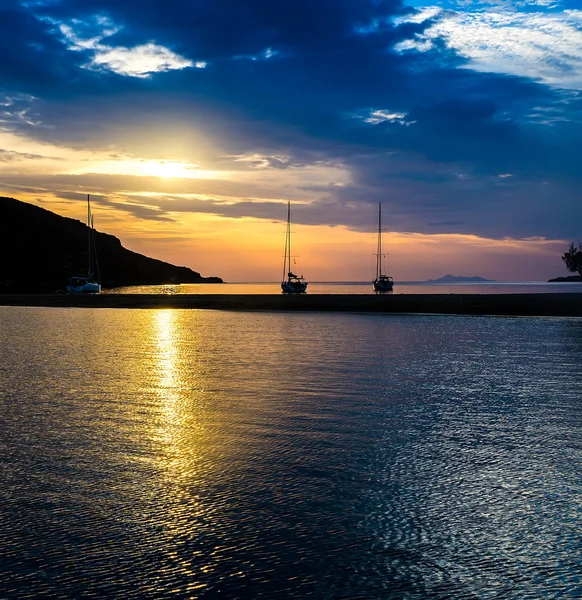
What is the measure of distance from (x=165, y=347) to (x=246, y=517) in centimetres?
2132

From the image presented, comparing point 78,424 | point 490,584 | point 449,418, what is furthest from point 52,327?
point 490,584

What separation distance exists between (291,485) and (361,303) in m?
58.9

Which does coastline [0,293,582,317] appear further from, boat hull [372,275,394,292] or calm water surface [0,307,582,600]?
boat hull [372,275,394,292]

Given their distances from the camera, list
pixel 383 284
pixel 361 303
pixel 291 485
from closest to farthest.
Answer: pixel 291 485 < pixel 361 303 < pixel 383 284

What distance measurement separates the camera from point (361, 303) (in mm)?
66500

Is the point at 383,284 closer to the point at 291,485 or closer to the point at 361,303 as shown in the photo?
the point at 361,303

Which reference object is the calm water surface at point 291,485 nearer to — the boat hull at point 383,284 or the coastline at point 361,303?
the coastline at point 361,303

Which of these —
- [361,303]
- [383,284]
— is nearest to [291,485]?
[361,303]

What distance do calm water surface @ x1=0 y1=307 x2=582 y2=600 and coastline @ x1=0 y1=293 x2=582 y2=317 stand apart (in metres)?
40.6

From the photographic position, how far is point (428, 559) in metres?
5.82

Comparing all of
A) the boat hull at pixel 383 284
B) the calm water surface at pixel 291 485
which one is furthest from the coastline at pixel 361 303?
the boat hull at pixel 383 284

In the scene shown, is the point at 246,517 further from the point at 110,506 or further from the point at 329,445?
the point at 329,445

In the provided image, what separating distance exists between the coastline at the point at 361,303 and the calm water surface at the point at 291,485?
4061cm

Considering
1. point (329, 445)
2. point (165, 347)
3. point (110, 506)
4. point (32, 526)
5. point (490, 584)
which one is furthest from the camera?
point (165, 347)
